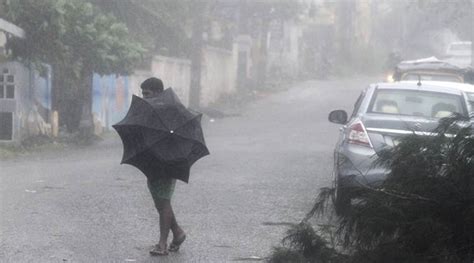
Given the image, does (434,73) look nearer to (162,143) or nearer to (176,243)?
(176,243)

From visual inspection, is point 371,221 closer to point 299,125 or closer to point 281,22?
point 299,125

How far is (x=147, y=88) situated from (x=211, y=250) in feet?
5.25

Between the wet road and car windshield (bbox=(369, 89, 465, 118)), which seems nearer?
the wet road

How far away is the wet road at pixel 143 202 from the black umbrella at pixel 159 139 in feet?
2.68

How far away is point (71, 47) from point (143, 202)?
9.14 meters

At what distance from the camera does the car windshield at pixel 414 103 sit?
11688 mm

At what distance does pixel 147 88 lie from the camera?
855 centimetres

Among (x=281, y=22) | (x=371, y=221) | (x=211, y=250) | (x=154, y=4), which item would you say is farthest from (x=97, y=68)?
(x=281, y=22)

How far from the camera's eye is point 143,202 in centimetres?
1155

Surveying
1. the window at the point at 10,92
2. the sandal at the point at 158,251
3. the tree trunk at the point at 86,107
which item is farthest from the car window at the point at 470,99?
the tree trunk at the point at 86,107

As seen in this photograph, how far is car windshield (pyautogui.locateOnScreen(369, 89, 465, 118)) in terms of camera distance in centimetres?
1169

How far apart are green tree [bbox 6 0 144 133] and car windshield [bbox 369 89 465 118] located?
350 inches

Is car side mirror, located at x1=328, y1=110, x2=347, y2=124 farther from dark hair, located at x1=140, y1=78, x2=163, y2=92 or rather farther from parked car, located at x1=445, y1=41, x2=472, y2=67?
parked car, located at x1=445, y1=41, x2=472, y2=67

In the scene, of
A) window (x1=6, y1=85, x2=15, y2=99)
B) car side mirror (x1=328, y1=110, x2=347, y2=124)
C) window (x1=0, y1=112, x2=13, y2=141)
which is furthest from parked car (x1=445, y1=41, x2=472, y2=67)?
car side mirror (x1=328, y1=110, x2=347, y2=124)
